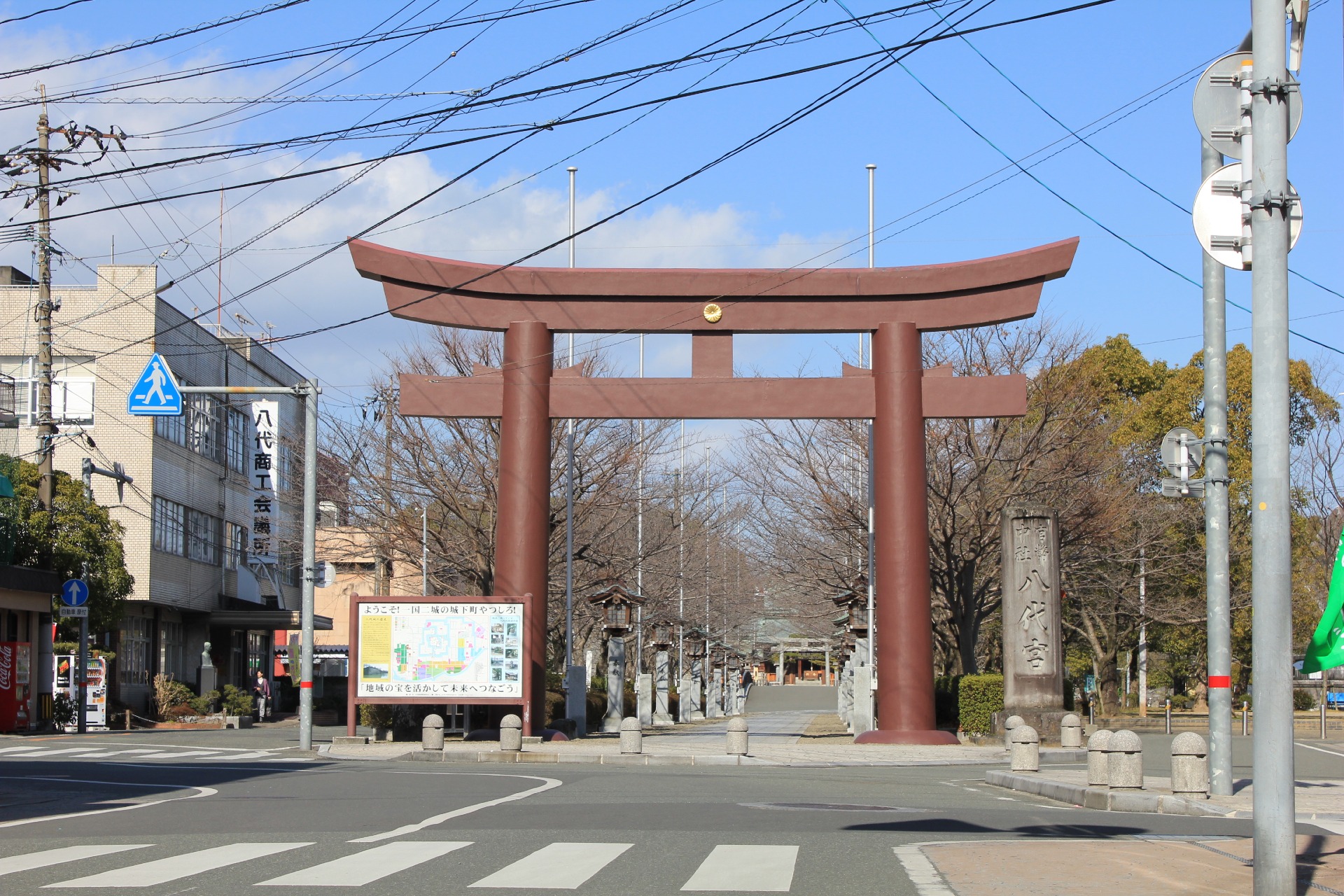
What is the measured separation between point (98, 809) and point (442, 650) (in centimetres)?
1243

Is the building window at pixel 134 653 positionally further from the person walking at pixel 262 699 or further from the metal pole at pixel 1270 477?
the metal pole at pixel 1270 477

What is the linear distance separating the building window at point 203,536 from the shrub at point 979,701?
96.6ft

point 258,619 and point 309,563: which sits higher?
point 309,563

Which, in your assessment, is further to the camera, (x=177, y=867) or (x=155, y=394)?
(x=155, y=394)

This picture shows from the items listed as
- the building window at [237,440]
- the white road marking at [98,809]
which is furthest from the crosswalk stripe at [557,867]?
the building window at [237,440]

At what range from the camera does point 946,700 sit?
32.7 m

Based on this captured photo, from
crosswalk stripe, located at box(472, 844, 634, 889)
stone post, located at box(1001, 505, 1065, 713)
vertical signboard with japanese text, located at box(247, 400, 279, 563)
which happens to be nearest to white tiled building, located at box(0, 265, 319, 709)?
vertical signboard with japanese text, located at box(247, 400, 279, 563)

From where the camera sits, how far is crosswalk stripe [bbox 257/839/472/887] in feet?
27.3

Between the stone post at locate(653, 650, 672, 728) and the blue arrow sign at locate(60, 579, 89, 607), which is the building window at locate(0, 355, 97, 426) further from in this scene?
the stone post at locate(653, 650, 672, 728)

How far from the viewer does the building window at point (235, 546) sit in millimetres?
51438

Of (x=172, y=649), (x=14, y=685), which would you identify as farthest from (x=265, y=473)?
(x=14, y=685)

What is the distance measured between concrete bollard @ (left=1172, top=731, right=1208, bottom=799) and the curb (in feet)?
0.61

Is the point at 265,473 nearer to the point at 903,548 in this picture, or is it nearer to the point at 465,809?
the point at 903,548

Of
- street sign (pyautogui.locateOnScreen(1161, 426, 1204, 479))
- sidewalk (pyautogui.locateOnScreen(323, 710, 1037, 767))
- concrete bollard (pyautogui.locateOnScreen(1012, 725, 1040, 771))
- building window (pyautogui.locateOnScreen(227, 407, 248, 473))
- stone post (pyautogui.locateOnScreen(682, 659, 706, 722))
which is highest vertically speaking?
building window (pyautogui.locateOnScreen(227, 407, 248, 473))
